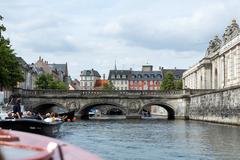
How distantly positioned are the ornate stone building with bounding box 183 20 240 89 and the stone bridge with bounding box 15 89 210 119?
5918 millimetres

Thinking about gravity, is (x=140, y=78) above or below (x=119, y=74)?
below

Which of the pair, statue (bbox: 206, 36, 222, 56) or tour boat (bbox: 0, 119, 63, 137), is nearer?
tour boat (bbox: 0, 119, 63, 137)

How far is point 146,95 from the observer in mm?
71750

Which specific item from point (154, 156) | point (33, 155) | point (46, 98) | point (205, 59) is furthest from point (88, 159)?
point (205, 59)

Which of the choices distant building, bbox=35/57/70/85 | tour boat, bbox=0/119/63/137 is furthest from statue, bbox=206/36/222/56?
distant building, bbox=35/57/70/85

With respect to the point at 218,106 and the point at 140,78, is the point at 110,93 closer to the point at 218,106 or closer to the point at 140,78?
the point at 218,106

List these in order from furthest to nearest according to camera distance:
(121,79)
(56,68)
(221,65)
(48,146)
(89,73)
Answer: (89,73) → (121,79) → (56,68) → (221,65) → (48,146)

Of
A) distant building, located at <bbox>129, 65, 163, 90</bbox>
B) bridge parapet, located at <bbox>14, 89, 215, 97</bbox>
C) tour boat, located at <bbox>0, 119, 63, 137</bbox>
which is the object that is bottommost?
tour boat, located at <bbox>0, 119, 63, 137</bbox>

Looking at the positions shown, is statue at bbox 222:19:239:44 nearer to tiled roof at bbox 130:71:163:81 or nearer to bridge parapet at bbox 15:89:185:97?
bridge parapet at bbox 15:89:185:97

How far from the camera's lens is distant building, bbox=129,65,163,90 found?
16221 centimetres

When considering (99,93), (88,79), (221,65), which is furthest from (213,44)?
(88,79)

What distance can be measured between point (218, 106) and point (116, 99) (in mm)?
21822

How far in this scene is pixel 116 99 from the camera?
236ft

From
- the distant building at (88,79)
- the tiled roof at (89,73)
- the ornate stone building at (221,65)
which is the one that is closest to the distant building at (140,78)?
the distant building at (88,79)
